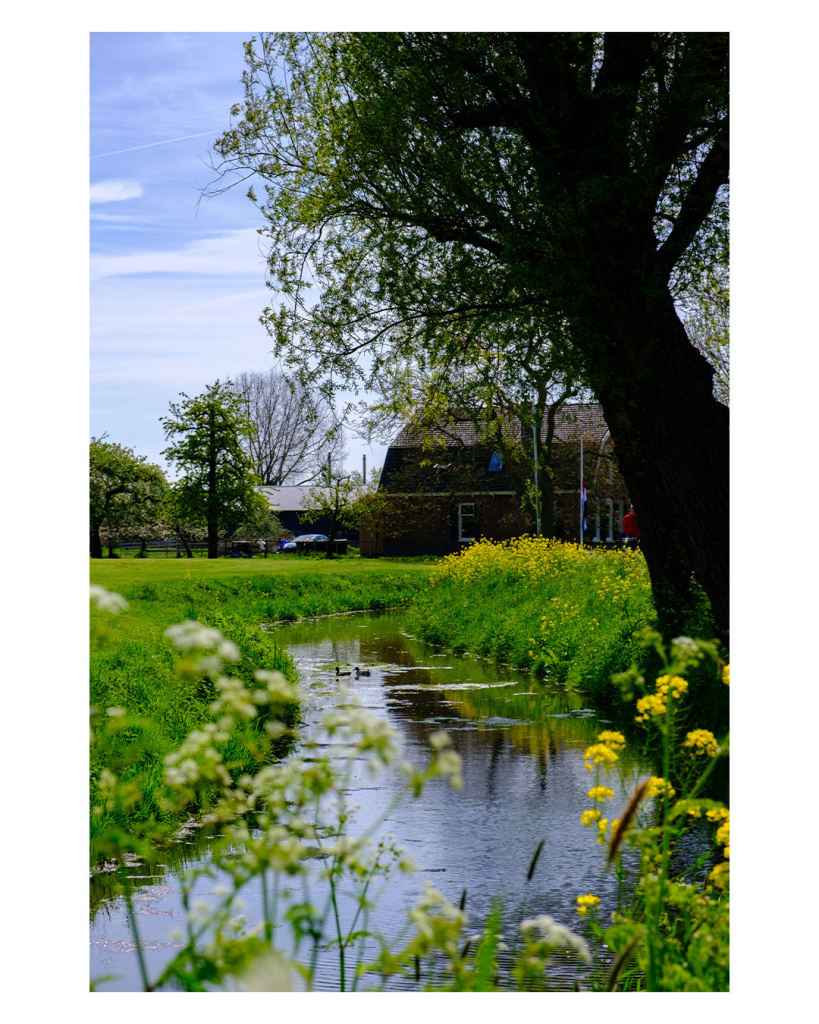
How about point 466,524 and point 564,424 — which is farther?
point 466,524

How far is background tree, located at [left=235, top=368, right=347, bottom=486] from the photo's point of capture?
621cm

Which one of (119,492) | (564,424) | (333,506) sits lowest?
(119,492)

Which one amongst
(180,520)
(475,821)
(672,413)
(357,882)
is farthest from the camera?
(180,520)

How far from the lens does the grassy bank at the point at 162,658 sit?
4.33 meters

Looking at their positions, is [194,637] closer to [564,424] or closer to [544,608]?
[564,424]

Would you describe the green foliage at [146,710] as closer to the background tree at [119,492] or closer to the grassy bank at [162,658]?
the grassy bank at [162,658]

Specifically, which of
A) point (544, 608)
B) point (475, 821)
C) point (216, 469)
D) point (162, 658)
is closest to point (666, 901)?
point (475, 821)

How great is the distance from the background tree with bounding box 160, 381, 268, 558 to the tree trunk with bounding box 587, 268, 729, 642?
5001 millimetres

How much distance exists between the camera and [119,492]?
7.07 meters

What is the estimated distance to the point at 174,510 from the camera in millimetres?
8945

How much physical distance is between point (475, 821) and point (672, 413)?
2.60 m

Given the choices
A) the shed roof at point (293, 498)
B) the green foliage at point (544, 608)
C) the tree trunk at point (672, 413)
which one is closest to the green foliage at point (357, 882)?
the tree trunk at point (672, 413)
